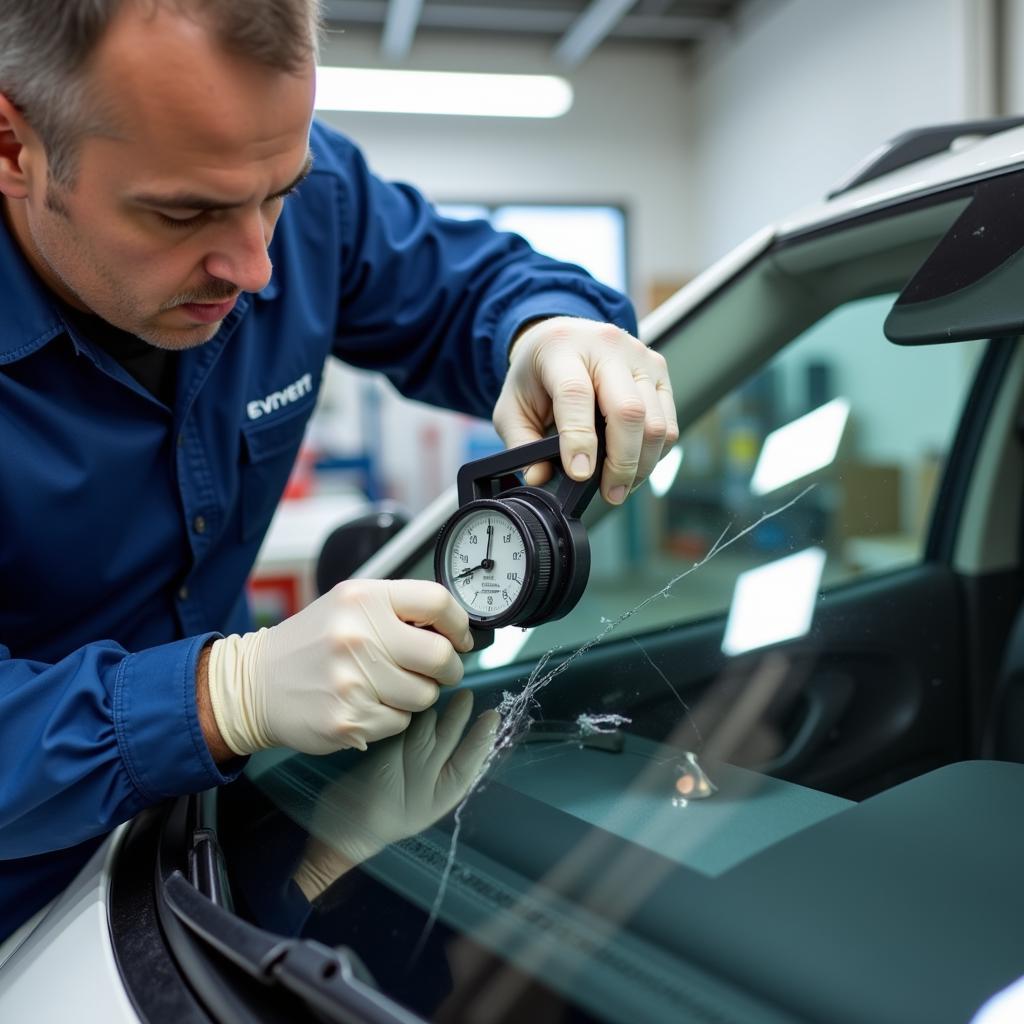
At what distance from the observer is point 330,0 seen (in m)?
6.24

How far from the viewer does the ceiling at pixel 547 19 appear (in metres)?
6.12

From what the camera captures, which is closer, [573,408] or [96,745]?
[96,745]

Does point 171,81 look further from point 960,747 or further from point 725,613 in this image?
point 960,747

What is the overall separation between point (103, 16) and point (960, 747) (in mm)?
1468

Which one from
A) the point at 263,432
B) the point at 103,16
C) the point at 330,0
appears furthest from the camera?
the point at 330,0

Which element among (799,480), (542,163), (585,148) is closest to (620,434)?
(799,480)

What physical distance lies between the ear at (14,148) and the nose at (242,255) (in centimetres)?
18

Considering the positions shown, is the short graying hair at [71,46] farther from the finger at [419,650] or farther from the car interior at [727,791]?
the car interior at [727,791]

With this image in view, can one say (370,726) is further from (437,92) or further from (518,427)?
(437,92)

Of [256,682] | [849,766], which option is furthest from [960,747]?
[256,682]

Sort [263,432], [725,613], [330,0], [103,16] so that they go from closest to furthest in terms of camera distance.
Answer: [103,16]
[725,613]
[263,432]
[330,0]

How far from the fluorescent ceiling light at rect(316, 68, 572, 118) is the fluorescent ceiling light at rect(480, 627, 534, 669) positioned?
19.9 ft

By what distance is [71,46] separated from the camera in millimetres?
808

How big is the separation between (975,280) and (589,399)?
0.42m
